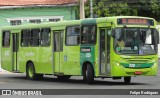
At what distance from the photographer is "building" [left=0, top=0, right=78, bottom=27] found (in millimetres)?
52125

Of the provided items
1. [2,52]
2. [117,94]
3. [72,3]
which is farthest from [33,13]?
[117,94]

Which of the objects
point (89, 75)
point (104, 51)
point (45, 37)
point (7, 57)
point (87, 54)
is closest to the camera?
point (104, 51)

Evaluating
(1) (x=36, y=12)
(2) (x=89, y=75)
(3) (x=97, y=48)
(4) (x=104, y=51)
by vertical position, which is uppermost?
(1) (x=36, y=12)

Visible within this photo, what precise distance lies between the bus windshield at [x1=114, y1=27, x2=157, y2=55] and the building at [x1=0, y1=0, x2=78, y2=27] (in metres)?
29.9

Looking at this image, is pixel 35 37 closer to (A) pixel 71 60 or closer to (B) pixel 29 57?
(B) pixel 29 57

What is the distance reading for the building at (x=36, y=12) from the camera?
171ft

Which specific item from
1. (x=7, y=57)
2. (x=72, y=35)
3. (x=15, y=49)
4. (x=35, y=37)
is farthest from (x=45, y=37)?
(x=7, y=57)

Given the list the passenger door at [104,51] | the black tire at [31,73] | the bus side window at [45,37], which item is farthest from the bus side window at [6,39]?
the passenger door at [104,51]

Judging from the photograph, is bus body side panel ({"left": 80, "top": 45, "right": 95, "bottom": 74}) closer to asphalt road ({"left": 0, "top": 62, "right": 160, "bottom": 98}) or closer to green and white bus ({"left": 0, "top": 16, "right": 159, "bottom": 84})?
green and white bus ({"left": 0, "top": 16, "right": 159, "bottom": 84})

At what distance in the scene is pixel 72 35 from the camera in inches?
966

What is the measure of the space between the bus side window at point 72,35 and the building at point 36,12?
2730 centimetres

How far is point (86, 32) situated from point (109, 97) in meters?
6.80

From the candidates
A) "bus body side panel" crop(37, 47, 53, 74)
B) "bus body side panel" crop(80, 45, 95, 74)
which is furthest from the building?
"bus body side panel" crop(80, 45, 95, 74)

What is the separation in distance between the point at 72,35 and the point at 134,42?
3.49m
